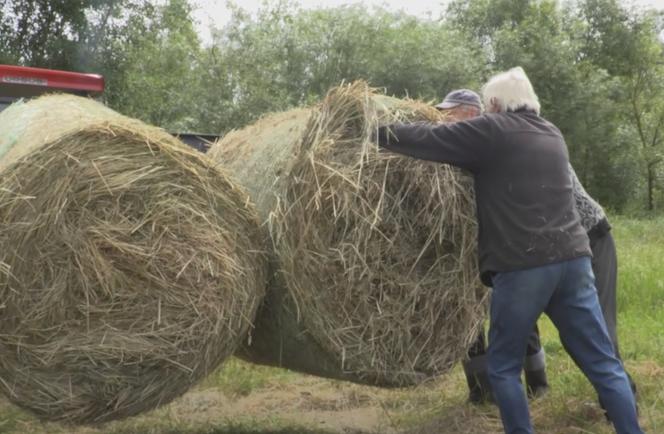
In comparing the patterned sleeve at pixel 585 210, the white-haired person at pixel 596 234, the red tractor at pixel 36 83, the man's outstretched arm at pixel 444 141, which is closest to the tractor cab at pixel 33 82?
the red tractor at pixel 36 83

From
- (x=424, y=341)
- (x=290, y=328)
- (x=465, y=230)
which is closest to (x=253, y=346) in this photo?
(x=290, y=328)

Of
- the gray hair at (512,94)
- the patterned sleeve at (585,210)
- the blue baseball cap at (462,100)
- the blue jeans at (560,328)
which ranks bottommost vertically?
the blue jeans at (560,328)

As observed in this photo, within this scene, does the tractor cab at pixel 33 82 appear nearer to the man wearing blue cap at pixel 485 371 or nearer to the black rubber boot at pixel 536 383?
the man wearing blue cap at pixel 485 371

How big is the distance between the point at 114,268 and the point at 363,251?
114cm

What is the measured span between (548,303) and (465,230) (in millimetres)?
555

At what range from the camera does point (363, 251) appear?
4008 mm

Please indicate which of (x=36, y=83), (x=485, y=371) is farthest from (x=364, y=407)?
(x=36, y=83)

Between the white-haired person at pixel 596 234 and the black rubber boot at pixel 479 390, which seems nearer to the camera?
the white-haired person at pixel 596 234

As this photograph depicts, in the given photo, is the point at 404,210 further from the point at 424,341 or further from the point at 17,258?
the point at 17,258

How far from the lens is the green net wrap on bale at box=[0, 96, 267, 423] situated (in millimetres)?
3543

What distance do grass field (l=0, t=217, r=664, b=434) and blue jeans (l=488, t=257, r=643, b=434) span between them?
0.54 metres

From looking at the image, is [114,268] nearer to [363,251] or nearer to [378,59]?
[363,251]

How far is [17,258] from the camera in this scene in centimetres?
350

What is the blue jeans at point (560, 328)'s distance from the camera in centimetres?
389
